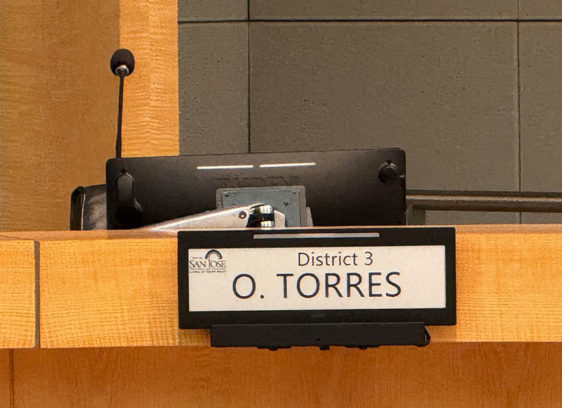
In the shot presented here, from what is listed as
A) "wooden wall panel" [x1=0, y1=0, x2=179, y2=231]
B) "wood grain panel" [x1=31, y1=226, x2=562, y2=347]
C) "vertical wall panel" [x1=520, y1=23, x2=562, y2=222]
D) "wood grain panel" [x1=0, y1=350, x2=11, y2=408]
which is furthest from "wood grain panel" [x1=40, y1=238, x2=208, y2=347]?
"vertical wall panel" [x1=520, y1=23, x2=562, y2=222]

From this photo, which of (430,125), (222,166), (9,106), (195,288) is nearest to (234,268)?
(195,288)

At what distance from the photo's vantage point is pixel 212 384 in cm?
51

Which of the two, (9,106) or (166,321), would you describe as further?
(9,106)

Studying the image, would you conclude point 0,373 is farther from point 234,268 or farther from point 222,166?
point 222,166

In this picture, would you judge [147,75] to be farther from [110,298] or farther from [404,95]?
[404,95]

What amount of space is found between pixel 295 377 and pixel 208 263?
15 cm

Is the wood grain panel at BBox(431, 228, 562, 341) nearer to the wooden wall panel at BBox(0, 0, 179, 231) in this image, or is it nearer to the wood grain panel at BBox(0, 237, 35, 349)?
the wood grain panel at BBox(0, 237, 35, 349)

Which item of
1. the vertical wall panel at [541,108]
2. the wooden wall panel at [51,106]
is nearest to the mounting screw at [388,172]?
the wooden wall panel at [51,106]

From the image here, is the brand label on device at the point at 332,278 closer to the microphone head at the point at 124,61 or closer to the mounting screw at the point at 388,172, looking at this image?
the mounting screw at the point at 388,172

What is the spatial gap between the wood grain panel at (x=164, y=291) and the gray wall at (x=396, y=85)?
236 cm

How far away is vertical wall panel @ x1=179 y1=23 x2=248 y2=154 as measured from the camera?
278 centimetres

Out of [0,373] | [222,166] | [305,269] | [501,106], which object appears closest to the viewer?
[305,269]

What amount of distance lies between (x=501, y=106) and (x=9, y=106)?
5.58 ft

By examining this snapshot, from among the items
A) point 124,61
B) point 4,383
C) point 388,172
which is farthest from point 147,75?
point 4,383
